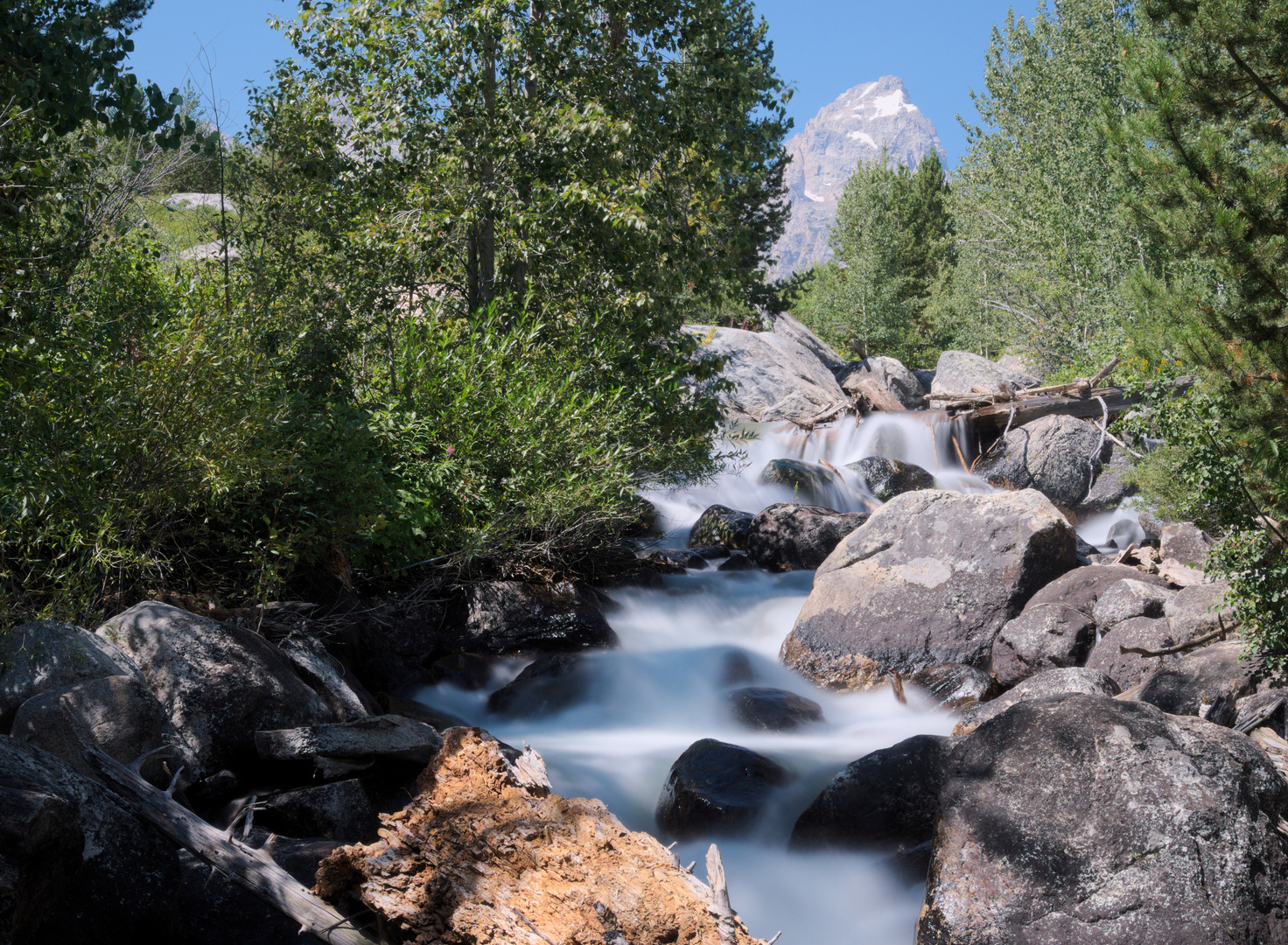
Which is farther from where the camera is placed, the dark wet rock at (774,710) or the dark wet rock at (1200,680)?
the dark wet rock at (774,710)

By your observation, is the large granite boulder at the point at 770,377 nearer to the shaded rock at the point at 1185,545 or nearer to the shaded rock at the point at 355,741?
the shaded rock at the point at 1185,545

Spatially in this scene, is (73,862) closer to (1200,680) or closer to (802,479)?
(1200,680)

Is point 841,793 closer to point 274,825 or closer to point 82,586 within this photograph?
point 274,825

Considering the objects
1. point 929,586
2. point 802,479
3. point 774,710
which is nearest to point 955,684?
point 929,586

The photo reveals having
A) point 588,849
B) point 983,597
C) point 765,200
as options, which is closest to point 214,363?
point 588,849

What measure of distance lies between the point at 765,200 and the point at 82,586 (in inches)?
858

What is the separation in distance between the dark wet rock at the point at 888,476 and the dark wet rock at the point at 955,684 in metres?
7.35

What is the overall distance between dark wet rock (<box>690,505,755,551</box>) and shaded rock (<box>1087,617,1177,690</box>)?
5.71 m

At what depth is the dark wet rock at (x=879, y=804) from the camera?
17.7ft

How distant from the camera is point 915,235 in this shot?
43.6m

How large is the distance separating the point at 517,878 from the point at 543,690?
4.57 meters

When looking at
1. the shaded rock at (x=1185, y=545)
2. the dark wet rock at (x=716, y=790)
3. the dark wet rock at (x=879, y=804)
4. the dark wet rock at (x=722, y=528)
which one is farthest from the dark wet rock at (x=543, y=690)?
the shaded rock at (x=1185, y=545)

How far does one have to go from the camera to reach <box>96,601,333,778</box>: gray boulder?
15.8ft

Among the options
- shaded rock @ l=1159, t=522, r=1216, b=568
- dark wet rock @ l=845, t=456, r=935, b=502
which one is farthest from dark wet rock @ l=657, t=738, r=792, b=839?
dark wet rock @ l=845, t=456, r=935, b=502
